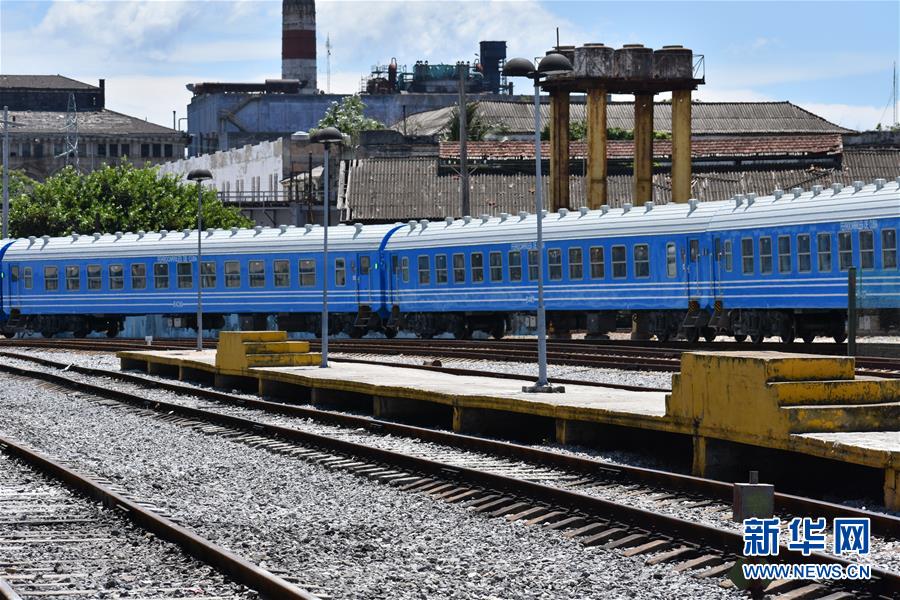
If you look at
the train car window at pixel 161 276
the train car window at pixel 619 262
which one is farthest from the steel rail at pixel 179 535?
the train car window at pixel 161 276

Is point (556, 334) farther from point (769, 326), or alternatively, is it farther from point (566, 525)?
point (566, 525)

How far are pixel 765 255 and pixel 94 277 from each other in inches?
903

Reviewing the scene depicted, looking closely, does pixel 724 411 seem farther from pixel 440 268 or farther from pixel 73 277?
pixel 73 277

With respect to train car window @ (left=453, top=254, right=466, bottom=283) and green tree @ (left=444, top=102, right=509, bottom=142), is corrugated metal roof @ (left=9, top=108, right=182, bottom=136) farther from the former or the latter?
train car window @ (left=453, top=254, right=466, bottom=283)

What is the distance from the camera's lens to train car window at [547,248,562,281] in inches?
1533

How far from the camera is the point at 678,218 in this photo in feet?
119

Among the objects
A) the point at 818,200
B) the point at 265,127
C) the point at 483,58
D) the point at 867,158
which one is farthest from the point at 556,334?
the point at 483,58

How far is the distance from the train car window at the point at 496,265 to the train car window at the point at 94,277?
45.8ft

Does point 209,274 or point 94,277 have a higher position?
point 209,274

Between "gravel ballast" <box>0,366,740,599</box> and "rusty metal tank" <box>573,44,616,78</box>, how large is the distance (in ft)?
97.4

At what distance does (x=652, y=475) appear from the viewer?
14180mm

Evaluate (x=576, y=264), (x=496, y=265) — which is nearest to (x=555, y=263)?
(x=576, y=264)

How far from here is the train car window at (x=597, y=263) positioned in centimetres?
3775

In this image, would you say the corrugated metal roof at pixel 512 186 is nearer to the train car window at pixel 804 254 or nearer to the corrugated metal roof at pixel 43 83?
the train car window at pixel 804 254
